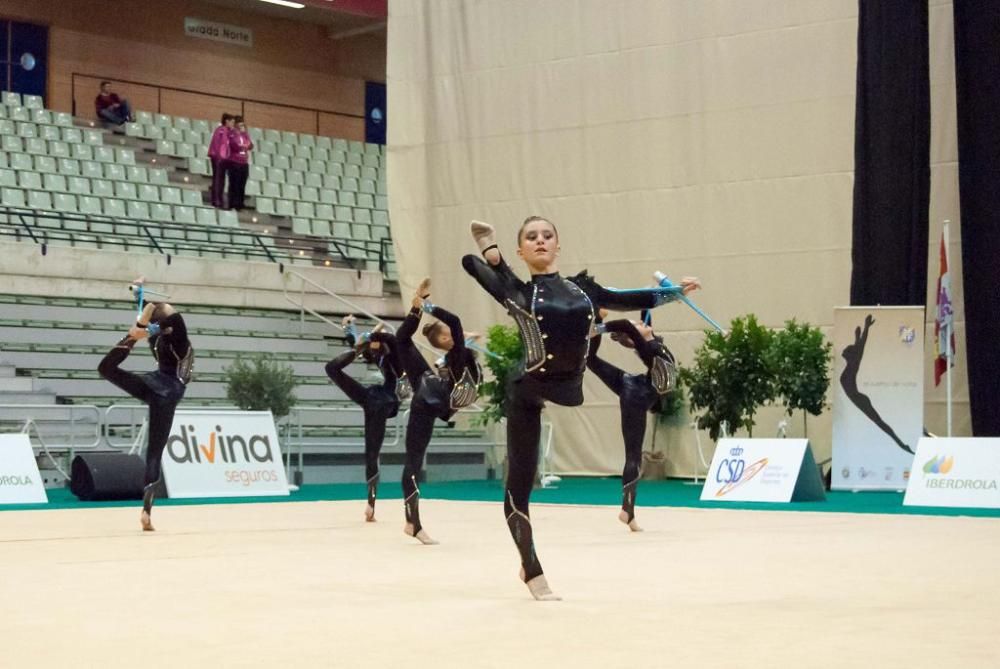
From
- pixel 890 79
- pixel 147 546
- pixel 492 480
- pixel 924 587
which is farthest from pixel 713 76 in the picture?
pixel 924 587

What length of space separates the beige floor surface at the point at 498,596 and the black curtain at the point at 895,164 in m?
6.25

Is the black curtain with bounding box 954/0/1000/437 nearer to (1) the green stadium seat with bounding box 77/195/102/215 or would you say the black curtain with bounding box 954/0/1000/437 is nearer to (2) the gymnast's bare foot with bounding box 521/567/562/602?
(2) the gymnast's bare foot with bounding box 521/567/562/602

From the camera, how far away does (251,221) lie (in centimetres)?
2423

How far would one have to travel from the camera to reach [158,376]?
11.1 meters

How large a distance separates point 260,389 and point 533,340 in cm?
1129

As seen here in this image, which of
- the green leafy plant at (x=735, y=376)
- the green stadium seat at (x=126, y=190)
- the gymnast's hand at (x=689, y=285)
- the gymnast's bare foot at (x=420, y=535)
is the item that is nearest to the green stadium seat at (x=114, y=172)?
the green stadium seat at (x=126, y=190)

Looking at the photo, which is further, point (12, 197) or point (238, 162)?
point (238, 162)

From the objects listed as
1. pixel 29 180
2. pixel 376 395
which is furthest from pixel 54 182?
pixel 376 395

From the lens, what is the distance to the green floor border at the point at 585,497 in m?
13.4

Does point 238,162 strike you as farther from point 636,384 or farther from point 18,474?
point 636,384

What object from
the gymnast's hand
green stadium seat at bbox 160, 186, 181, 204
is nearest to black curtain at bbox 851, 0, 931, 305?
the gymnast's hand

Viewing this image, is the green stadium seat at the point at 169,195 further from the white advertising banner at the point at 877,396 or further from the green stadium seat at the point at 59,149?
the white advertising banner at the point at 877,396

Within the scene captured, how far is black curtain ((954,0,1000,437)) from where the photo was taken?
53.6 feet

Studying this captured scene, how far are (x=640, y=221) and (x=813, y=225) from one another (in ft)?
8.50
